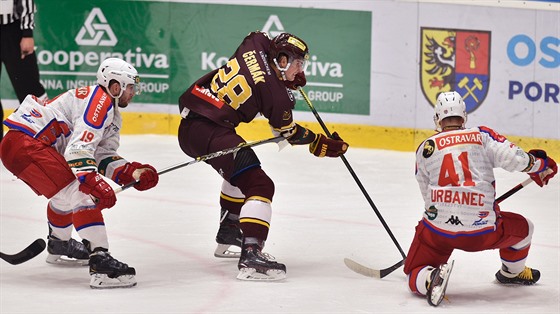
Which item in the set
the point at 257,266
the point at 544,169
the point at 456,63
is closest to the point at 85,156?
the point at 257,266

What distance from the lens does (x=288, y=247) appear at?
5973 mm

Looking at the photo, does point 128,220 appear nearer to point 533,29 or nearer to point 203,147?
point 203,147

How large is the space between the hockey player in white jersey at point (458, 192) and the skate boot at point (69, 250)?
58.3 inches

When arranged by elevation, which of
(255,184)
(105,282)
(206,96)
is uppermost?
(206,96)

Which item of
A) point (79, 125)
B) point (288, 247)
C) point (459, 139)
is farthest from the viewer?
point (288, 247)

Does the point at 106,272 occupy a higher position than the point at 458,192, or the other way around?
the point at 458,192

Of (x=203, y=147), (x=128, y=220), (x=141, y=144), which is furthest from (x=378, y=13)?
(x=203, y=147)

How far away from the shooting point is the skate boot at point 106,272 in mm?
5016

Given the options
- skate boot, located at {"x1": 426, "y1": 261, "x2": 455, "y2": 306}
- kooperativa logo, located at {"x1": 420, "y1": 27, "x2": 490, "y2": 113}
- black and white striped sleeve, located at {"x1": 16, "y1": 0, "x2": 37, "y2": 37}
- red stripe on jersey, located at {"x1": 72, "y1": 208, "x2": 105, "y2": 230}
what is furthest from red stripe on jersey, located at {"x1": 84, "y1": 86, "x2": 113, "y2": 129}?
kooperativa logo, located at {"x1": 420, "y1": 27, "x2": 490, "y2": 113}

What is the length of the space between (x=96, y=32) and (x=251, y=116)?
3.75 metres

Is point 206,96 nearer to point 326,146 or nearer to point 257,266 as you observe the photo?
point 326,146

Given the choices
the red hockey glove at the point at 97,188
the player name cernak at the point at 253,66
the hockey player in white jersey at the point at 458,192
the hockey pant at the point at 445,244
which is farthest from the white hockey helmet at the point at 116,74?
the hockey pant at the point at 445,244

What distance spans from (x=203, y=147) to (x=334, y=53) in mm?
3452

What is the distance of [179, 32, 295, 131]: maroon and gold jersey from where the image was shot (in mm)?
5379
